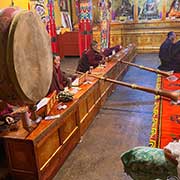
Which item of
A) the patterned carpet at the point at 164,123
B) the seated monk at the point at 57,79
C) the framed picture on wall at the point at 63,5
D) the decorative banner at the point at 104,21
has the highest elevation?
the framed picture on wall at the point at 63,5

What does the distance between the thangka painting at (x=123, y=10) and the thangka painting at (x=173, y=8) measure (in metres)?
1.47

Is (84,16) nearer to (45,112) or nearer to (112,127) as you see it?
(112,127)

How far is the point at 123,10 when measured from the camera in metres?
10.8

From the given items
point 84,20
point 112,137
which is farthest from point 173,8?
point 112,137

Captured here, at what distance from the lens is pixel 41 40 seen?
1.43 meters

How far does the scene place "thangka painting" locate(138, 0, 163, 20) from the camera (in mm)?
10359

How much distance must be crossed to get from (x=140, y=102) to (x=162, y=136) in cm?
178

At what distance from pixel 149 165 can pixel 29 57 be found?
115 centimetres

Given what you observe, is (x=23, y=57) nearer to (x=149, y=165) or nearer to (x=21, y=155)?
(x=149, y=165)

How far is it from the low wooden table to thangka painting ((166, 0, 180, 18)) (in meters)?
7.81

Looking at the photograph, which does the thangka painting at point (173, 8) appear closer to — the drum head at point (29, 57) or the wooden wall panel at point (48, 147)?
the wooden wall panel at point (48, 147)

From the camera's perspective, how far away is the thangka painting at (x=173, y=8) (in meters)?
10.2

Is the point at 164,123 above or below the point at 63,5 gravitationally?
below

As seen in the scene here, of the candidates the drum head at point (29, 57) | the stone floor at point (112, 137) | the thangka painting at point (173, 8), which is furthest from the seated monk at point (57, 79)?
the thangka painting at point (173, 8)
